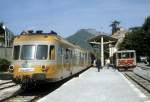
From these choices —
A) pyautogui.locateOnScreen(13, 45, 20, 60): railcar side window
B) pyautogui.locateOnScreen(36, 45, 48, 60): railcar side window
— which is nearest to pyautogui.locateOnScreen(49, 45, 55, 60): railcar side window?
pyautogui.locateOnScreen(36, 45, 48, 60): railcar side window

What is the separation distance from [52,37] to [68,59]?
546cm

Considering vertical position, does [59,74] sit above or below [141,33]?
below

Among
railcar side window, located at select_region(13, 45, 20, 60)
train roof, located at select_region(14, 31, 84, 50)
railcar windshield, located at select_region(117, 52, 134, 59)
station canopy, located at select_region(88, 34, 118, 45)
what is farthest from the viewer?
station canopy, located at select_region(88, 34, 118, 45)

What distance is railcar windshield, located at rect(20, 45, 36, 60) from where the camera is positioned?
65.9 ft

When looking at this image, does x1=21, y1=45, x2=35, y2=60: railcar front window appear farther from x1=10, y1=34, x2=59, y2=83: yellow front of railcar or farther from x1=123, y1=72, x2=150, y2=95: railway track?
x1=123, y1=72, x2=150, y2=95: railway track

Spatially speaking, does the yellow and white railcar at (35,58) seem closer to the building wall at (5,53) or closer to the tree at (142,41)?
the building wall at (5,53)

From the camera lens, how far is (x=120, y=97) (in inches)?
713

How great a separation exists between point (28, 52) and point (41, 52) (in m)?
0.60

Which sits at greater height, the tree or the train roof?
the tree

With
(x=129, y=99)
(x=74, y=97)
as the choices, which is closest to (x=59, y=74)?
(x=74, y=97)

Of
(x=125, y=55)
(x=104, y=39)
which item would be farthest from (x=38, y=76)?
(x=104, y=39)

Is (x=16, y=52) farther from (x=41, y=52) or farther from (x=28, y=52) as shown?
(x=41, y=52)

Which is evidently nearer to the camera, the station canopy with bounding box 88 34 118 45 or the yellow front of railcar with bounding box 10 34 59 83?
the yellow front of railcar with bounding box 10 34 59 83

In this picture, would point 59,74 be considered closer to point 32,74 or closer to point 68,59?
point 32,74
